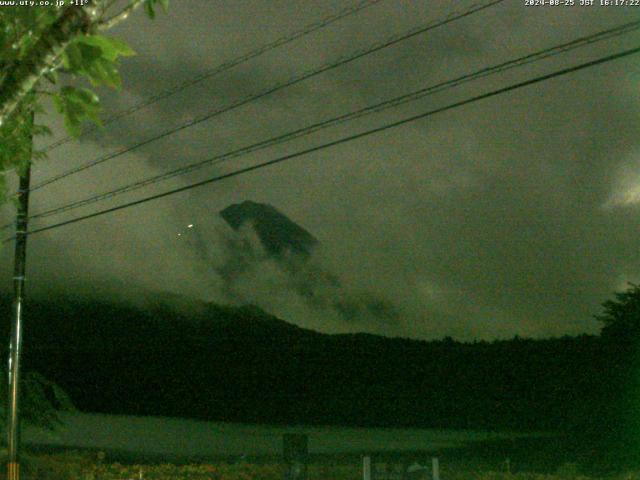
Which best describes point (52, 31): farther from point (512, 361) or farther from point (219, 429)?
point (219, 429)

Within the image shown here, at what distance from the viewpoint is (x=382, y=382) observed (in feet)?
140

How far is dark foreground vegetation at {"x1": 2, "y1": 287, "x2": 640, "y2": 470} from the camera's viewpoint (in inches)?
959

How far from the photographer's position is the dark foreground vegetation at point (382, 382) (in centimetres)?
2436

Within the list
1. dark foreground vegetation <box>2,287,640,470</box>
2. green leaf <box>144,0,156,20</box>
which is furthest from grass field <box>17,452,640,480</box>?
green leaf <box>144,0,156,20</box>

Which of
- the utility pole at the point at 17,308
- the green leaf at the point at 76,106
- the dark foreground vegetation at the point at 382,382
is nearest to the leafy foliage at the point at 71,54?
the green leaf at the point at 76,106

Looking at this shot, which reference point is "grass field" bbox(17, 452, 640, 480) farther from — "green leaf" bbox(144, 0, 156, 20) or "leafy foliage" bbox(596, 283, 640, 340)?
"green leaf" bbox(144, 0, 156, 20)

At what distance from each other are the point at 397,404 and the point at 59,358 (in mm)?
21167

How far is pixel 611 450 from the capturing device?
74.2 feet

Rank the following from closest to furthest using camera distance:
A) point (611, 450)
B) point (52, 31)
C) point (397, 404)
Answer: point (52, 31), point (611, 450), point (397, 404)

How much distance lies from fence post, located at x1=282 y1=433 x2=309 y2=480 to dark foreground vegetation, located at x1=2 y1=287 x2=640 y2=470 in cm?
973

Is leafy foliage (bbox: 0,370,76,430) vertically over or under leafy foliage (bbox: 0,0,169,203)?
under

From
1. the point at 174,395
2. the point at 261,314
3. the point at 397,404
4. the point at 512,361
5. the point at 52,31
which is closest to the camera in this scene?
the point at 52,31

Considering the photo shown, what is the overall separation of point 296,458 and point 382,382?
26.4 metres

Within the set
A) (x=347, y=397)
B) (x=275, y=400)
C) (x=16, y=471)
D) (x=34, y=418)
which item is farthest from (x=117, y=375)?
(x=16, y=471)
